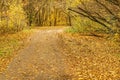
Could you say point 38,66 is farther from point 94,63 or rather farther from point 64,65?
point 94,63

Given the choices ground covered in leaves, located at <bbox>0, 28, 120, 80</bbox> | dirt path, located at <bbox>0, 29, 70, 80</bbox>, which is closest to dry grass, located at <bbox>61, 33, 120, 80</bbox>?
ground covered in leaves, located at <bbox>0, 28, 120, 80</bbox>

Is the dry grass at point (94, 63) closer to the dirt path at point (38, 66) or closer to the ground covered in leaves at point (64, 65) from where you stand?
the ground covered in leaves at point (64, 65)

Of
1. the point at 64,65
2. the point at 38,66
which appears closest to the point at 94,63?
the point at 64,65

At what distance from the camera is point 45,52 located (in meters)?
20.6

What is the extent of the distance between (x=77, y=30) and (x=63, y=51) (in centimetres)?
1717

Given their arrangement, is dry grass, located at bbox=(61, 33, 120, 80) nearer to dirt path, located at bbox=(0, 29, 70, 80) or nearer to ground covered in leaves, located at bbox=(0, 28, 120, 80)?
ground covered in leaves, located at bbox=(0, 28, 120, 80)

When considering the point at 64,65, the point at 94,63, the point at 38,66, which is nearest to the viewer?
the point at 38,66

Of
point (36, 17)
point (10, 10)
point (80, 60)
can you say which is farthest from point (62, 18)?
point (80, 60)

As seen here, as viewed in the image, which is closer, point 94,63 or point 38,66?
point 38,66

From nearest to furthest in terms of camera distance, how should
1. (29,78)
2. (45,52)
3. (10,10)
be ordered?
(29,78) < (45,52) < (10,10)

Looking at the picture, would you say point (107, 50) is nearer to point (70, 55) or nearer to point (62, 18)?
point (70, 55)

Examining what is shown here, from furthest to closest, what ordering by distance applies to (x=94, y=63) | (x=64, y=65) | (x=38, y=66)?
(x=94, y=63) → (x=64, y=65) → (x=38, y=66)

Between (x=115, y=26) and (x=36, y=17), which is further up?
(x=115, y=26)

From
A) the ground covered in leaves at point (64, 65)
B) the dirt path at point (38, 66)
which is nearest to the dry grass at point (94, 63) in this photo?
the ground covered in leaves at point (64, 65)
